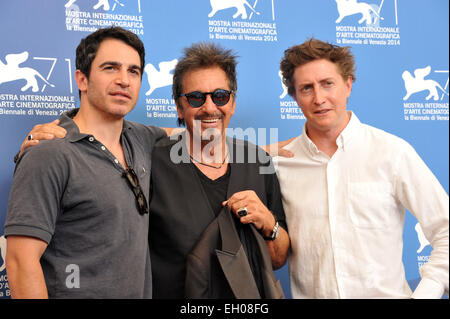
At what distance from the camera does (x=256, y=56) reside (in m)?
2.72

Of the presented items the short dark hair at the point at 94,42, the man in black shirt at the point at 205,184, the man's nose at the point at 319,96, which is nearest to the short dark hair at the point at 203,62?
the man in black shirt at the point at 205,184

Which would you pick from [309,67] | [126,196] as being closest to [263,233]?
[126,196]

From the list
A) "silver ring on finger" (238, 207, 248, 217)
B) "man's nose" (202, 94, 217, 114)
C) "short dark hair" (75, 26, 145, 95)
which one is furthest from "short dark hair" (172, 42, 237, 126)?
"silver ring on finger" (238, 207, 248, 217)

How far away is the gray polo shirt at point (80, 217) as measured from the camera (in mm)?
1553

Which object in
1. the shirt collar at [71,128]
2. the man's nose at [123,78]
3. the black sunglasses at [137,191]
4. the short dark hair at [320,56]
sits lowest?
the black sunglasses at [137,191]

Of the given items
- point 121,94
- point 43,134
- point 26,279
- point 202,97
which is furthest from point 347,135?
point 26,279

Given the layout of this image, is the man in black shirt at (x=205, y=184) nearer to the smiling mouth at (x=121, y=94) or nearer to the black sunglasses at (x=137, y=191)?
the black sunglasses at (x=137, y=191)

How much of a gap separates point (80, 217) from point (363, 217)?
4.05 feet

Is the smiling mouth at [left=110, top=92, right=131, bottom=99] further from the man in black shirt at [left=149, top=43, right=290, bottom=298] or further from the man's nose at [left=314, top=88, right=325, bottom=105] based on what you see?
the man's nose at [left=314, top=88, right=325, bottom=105]

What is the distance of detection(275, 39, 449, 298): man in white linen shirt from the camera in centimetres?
185

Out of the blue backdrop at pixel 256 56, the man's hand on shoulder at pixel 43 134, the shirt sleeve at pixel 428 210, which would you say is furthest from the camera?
the blue backdrop at pixel 256 56

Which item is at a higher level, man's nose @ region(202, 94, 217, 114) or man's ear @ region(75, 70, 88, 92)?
man's ear @ region(75, 70, 88, 92)

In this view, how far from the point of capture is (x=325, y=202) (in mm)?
1950

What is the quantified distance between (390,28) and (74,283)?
8.47 ft
